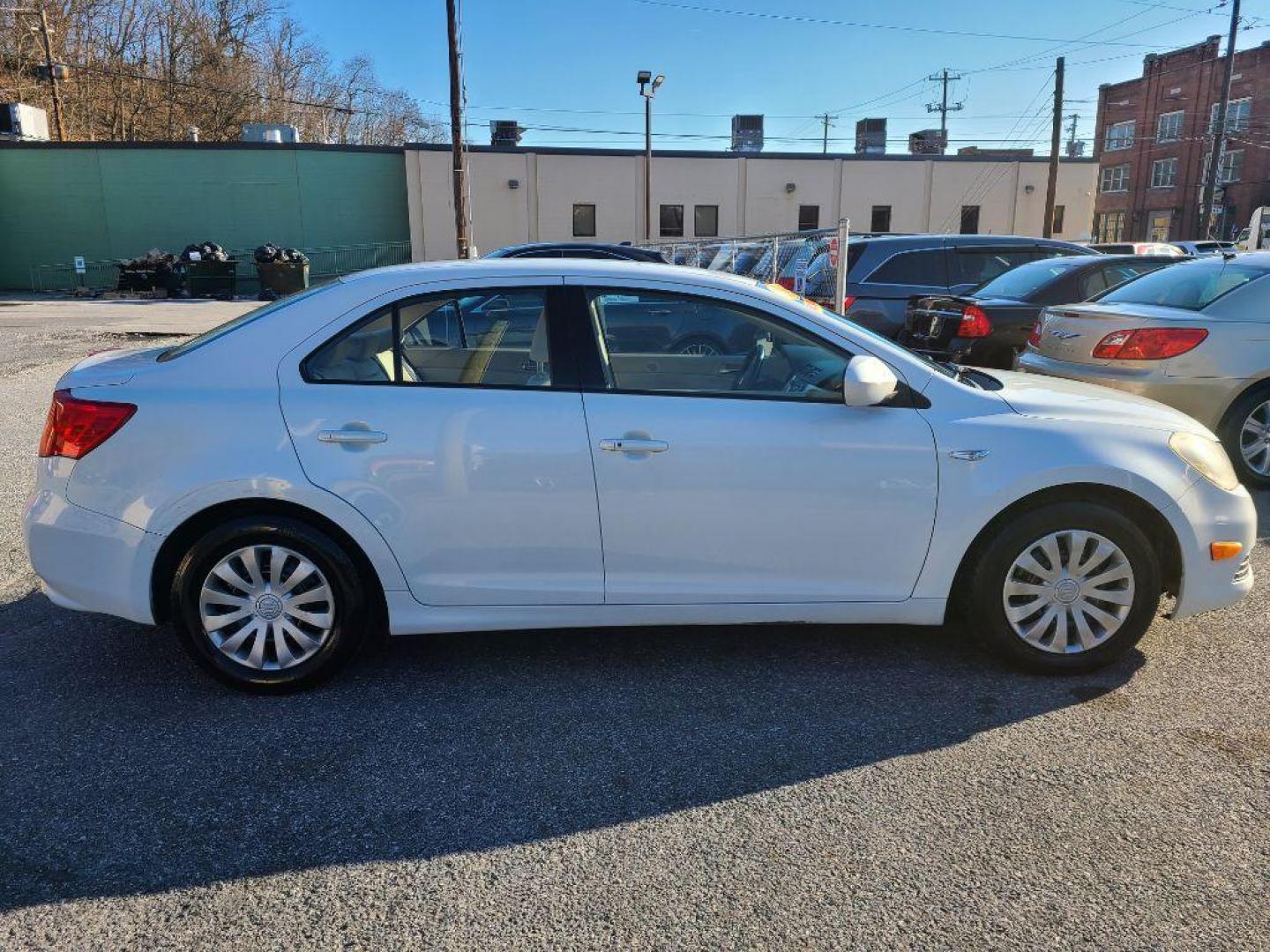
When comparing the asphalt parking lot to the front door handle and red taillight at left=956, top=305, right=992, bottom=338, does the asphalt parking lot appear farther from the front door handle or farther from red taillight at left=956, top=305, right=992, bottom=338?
red taillight at left=956, top=305, right=992, bottom=338

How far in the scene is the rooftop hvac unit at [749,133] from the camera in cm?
4191

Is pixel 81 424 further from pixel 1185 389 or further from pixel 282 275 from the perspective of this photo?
pixel 282 275

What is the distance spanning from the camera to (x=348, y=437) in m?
3.42

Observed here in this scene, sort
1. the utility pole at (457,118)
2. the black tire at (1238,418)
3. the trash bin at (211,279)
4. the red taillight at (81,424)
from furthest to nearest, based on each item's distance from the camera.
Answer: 1. the trash bin at (211,279)
2. the utility pole at (457,118)
3. the black tire at (1238,418)
4. the red taillight at (81,424)

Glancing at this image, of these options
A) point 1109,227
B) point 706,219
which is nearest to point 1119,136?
point 1109,227

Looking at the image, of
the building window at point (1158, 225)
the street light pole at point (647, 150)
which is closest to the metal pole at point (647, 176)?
the street light pole at point (647, 150)

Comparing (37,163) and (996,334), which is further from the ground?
(37,163)

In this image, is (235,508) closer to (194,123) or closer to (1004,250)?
(1004,250)

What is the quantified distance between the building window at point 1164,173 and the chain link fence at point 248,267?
47.1 m

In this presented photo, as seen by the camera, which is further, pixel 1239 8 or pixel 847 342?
pixel 1239 8

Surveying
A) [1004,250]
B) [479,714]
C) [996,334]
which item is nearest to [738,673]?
[479,714]

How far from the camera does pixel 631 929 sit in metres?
2.33

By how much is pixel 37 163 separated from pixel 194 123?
640 inches

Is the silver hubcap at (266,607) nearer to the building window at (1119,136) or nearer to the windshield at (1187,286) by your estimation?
the windshield at (1187,286)
